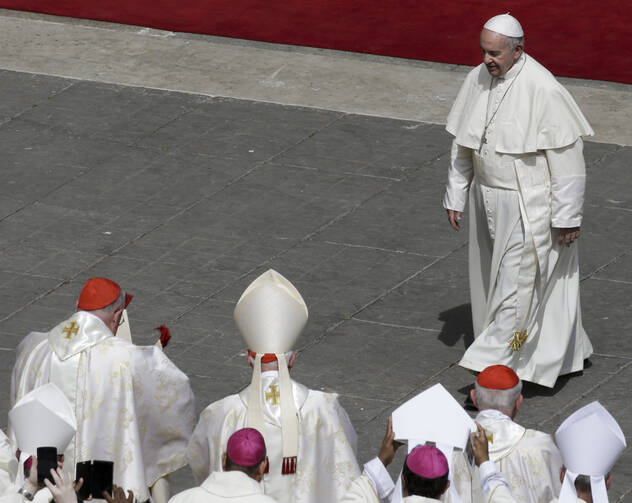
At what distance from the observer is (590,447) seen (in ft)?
23.0

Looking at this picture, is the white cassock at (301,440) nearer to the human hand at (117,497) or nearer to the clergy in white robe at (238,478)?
the human hand at (117,497)

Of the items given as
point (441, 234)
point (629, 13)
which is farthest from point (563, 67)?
point (441, 234)

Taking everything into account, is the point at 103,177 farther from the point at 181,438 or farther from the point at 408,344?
the point at 181,438

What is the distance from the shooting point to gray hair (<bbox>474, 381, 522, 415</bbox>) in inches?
303

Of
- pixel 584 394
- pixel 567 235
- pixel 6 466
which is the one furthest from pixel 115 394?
pixel 584 394

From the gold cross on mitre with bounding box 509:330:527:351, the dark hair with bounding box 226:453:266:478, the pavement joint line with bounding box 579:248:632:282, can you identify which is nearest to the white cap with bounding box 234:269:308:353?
the dark hair with bounding box 226:453:266:478

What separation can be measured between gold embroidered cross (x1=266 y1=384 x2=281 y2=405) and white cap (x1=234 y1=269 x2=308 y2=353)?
0.67 ft

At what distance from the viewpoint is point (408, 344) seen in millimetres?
10812

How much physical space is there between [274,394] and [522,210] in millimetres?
2823

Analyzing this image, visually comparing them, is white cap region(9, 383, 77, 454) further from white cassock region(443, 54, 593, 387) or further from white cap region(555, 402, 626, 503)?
white cassock region(443, 54, 593, 387)

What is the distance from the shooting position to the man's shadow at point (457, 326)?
1091 cm

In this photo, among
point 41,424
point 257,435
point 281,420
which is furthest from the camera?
point 281,420

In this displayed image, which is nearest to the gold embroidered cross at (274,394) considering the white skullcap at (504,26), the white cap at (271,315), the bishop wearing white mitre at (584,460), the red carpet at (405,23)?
the white cap at (271,315)

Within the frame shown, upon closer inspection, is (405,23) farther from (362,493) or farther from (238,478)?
(238,478)
